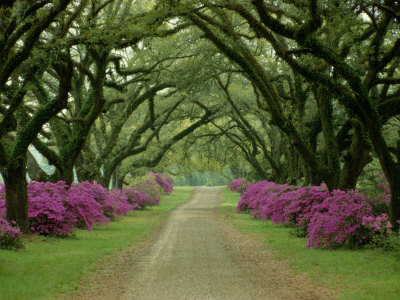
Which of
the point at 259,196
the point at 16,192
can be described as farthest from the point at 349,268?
the point at 259,196

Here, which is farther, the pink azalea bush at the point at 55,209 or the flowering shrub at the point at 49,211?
the flowering shrub at the point at 49,211

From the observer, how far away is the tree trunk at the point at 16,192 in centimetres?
1386

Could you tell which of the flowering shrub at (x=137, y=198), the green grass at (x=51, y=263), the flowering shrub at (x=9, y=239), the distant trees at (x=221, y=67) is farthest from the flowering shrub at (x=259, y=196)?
the flowering shrub at (x=9, y=239)

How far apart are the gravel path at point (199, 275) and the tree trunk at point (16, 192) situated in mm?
3596

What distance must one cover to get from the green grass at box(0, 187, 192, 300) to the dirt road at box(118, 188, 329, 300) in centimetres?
111

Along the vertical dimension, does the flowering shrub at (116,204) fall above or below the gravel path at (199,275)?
above

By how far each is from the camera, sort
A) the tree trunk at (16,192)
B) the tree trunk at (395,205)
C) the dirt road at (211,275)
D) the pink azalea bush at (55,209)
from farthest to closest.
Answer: the pink azalea bush at (55,209)
the tree trunk at (16,192)
the tree trunk at (395,205)
the dirt road at (211,275)

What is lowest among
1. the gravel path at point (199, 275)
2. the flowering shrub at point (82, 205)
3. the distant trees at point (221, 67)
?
the gravel path at point (199, 275)

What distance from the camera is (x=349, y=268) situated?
32.3 ft

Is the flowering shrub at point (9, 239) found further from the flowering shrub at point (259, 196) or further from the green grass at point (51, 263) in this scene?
the flowering shrub at point (259, 196)

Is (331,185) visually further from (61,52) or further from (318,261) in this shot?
(61,52)

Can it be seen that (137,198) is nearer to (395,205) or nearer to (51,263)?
(51,263)

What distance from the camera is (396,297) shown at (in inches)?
286

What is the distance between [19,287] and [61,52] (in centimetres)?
661
